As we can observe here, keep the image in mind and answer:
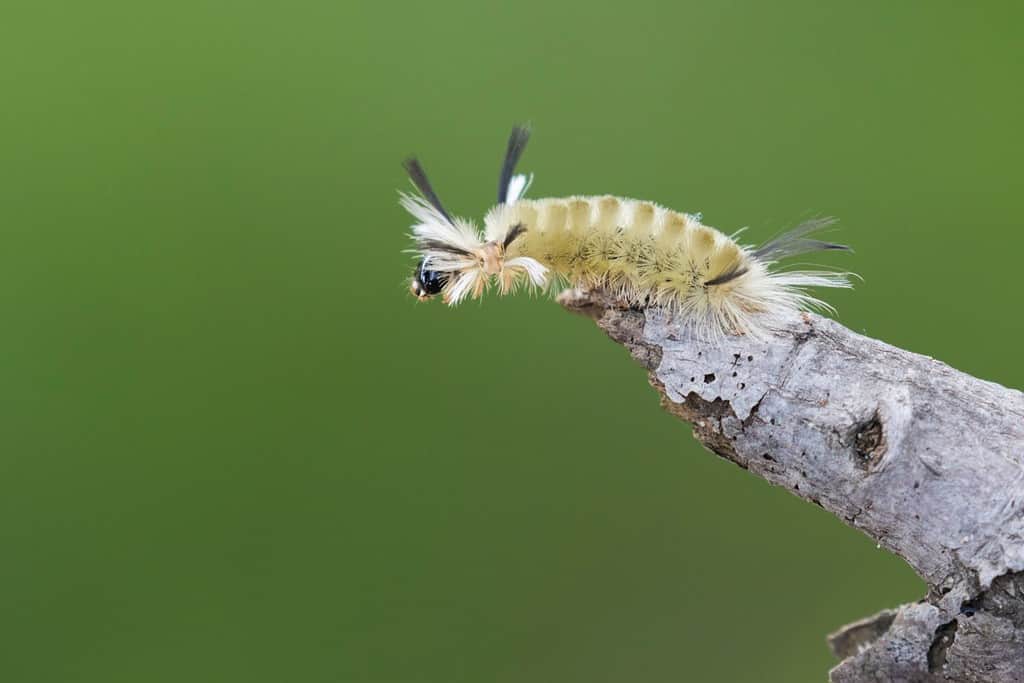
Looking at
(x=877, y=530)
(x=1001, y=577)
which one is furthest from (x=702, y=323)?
(x=1001, y=577)

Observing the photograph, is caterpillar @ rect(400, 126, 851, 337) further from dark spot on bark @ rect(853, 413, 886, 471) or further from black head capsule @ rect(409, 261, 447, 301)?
dark spot on bark @ rect(853, 413, 886, 471)

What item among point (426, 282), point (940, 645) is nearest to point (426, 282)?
point (426, 282)

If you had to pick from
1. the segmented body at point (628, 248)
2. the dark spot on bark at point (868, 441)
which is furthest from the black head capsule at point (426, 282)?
the dark spot on bark at point (868, 441)

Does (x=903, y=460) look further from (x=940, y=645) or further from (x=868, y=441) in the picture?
(x=940, y=645)

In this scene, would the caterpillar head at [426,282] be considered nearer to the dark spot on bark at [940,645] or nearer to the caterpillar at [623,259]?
the caterpillar at [623,259]

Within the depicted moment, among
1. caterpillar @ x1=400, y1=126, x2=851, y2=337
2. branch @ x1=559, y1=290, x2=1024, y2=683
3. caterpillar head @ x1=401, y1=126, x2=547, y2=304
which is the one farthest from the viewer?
caterpillar head @ x1=401, y1=126, x2=547, y2=304

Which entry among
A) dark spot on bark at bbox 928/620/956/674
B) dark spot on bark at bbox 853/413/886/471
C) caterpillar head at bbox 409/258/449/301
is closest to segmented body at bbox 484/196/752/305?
caterpillar head at bbox 409/258/449/301

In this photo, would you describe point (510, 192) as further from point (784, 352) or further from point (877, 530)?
point (877, 530)
